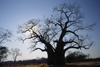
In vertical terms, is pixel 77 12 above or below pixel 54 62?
above

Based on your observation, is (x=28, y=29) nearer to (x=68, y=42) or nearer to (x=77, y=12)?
(x=68, y=42)

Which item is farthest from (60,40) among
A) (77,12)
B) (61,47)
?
(77,12)

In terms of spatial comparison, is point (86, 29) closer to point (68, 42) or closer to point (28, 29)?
point (68, 42)

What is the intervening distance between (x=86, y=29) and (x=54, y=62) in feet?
25.3

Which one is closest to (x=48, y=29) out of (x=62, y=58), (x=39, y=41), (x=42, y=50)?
(x=39, y=41)

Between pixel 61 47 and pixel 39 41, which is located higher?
pixel 39 41

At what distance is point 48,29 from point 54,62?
19.4 feet

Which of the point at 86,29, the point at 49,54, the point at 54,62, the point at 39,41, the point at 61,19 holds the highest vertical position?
the point at 61,19

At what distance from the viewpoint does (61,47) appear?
48.8ft

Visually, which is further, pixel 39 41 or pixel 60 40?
pixel 39 41

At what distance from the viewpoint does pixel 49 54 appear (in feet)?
52.0

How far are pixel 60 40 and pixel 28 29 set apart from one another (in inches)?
239

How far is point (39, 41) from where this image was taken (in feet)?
53.9

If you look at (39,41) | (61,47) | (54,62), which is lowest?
(54,62)
